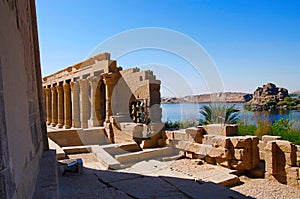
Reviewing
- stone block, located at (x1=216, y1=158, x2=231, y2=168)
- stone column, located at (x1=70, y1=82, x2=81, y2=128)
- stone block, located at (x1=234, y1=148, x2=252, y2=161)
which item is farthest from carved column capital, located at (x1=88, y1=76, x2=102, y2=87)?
stone block, located at (x1=234, y1=148, x2=252, y2=161)

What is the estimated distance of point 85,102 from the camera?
15672mm

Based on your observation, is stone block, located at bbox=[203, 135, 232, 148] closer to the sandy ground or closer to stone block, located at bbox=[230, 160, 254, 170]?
stone block, located at bbox=[230, 160, 254, 170]

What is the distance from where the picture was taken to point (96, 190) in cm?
473

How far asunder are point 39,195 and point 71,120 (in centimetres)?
1633

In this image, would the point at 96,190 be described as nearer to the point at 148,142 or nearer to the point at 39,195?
the point at 39,195

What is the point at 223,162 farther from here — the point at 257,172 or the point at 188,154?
the point at 188,154

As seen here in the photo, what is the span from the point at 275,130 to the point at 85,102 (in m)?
11.5

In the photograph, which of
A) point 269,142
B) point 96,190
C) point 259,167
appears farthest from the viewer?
point 259,167

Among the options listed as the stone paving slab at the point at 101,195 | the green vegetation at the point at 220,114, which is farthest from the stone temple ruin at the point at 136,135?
the stone paving slab at the point at 101,195

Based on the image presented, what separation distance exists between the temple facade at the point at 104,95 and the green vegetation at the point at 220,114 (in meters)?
2.52

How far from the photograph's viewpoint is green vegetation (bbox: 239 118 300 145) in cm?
804

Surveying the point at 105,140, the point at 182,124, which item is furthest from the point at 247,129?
the point at 105,140

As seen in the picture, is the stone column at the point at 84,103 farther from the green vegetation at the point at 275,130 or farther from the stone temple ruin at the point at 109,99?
the green vegetation at the point at 275,130

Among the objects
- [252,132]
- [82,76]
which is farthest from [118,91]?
[252,132]
